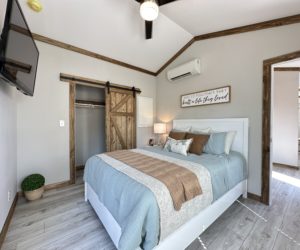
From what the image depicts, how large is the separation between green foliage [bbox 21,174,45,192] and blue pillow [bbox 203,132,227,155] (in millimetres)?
2818

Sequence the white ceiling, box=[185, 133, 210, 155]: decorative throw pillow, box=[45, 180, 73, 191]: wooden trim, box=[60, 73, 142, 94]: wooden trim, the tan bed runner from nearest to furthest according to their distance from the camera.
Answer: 1. the tan bed runner
2. the white ceiling
3. box=[185, 133, 210, 155]: decorative throw pillow
4. box=[45, 180, 73, 191]: wooden trim
5. box=[60, 73, 142, 94]: wooden trim

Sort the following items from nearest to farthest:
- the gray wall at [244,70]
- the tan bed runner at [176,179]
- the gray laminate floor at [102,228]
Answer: the tan bed runner at [176,179] < the gray laminate floor at [102,228] < the gray wall at [244,70]

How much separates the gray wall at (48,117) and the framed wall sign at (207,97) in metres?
2.29

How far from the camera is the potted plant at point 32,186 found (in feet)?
8.23

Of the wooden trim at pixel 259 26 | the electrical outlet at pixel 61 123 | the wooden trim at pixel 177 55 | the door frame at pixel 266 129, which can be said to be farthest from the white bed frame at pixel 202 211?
the wooden trim at pixel 177 55

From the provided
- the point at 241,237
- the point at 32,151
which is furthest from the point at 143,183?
the point at 32,151

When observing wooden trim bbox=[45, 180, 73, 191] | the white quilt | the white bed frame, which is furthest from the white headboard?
wooden trim bbox=[45, 180, 73, 191]

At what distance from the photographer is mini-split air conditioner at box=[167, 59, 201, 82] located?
3418 mm

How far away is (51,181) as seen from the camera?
3.02 metres

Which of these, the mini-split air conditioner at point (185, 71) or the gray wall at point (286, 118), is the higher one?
the mini-split air conditioner at point (185, 71)

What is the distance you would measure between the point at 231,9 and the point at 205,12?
380 mm

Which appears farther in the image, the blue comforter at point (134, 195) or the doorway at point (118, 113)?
the doorway at point (118, 113)

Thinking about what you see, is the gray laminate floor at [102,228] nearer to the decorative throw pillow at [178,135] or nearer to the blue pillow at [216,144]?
the blue pillow at [216,144]

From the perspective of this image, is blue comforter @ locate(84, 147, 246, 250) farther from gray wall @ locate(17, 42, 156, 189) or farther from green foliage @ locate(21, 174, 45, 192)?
gray wall @ locate(17, 42, 156, 189)
